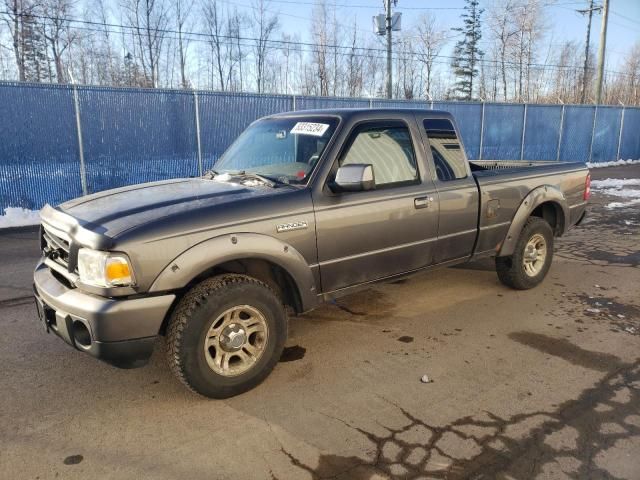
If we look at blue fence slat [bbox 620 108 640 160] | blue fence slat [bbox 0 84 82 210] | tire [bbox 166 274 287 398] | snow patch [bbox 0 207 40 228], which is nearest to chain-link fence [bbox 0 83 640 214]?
blue fence slat [bbox 0 84 82 210]

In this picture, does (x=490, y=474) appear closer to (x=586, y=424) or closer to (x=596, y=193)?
(x=586, y=424)

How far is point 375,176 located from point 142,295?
6.70 feet

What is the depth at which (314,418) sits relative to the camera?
3107 millimetres

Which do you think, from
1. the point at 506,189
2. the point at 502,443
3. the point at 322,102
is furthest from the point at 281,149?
the point at 322,102

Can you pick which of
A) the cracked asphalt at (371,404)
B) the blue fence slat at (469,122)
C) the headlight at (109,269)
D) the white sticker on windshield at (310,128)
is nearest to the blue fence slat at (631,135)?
the blue fence slat at (469,122)

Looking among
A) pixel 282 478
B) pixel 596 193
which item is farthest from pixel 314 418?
pixel 596 193

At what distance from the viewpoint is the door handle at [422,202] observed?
4.25 m

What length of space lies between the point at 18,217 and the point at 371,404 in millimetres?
9433

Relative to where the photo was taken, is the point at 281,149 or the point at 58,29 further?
the point at 58,29

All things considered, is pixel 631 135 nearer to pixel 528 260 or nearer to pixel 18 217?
pixel 528 260

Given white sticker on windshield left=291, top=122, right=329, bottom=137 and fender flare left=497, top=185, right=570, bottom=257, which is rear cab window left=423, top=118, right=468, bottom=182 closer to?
fender flare left=497, top=185, right=570, bottom=257

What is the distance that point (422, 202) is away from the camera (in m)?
4.29

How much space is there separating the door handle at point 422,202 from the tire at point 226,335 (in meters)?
1.51

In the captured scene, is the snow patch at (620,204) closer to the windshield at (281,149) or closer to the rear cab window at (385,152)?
the rear cab window at (385,152)
